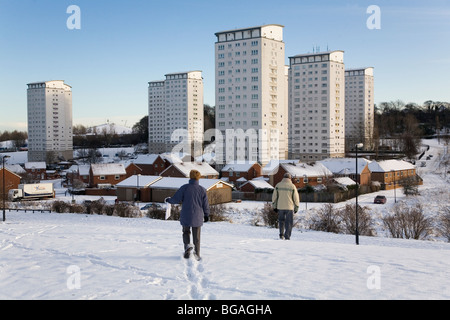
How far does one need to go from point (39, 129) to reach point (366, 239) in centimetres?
12695

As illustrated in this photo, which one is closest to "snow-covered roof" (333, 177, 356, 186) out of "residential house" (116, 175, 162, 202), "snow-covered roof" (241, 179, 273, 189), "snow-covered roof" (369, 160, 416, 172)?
"snow-covered roof" (369, 160, 416, 172)

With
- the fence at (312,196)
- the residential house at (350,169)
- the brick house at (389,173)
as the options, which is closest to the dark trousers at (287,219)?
the fence at (312,196)

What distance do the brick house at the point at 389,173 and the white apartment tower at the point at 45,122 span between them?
96.9 metres

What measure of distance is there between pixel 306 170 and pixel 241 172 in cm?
984

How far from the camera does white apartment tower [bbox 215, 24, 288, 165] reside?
73.6 meters

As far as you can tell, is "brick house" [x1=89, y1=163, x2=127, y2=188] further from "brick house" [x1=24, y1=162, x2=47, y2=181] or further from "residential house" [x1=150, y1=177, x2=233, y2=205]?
"brick house" [x1=24, y1=162, x2=47, y2=181]

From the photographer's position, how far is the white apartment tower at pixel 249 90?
73625 millimetres

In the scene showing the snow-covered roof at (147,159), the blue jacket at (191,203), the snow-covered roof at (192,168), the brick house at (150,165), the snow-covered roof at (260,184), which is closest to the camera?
the blue jacket at (191,203)

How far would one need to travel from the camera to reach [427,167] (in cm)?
8069

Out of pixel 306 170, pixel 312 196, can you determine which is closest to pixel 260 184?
pixel 312 196

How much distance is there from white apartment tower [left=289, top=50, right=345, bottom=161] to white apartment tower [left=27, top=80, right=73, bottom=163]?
7316 cm

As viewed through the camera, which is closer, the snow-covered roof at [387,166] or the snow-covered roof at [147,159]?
the snow-covered roof at [387,166]

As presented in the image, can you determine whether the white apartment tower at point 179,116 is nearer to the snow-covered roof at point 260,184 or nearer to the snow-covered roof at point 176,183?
the snow-covered roof at point 260,184
